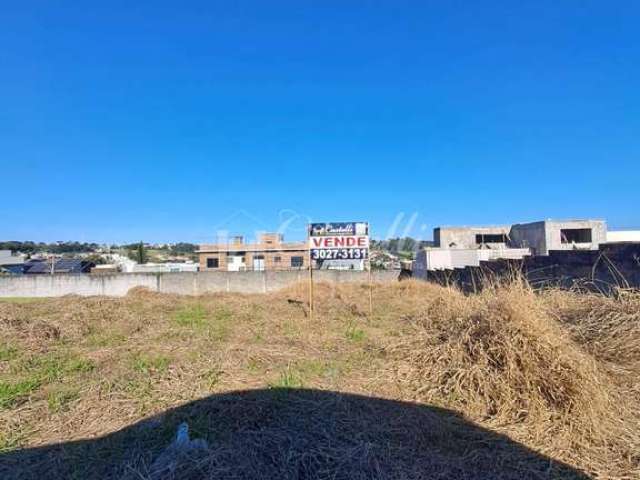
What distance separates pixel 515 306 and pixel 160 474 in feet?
10.7

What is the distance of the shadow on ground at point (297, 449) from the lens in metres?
2.16

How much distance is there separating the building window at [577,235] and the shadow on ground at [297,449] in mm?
30416

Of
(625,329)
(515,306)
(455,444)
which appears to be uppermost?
(515,306)

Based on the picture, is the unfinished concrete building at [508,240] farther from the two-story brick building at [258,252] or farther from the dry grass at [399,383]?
the dry grass at [399,383]

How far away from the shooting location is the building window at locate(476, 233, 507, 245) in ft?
106

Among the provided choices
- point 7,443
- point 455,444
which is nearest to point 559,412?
point 455,444

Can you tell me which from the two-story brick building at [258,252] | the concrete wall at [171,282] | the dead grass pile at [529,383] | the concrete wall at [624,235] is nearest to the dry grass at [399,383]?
the dead grass pile at [529,383]

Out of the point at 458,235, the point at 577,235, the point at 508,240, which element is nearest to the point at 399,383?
the point at 458,235

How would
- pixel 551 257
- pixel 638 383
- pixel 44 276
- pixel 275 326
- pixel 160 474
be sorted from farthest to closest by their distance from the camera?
pixel 44 276
pixel 551 257
pixel 275 326
pixel 638 383
pixel 160 474

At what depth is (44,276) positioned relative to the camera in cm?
1856

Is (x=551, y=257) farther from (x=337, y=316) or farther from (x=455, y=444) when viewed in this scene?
(x=455, y=444)

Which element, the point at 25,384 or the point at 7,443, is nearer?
the point at 7,443

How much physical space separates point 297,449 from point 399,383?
64.3 inches

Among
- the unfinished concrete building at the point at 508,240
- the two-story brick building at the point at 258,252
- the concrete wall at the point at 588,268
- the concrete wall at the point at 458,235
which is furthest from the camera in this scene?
the two-story brick building at the point at 258,252
